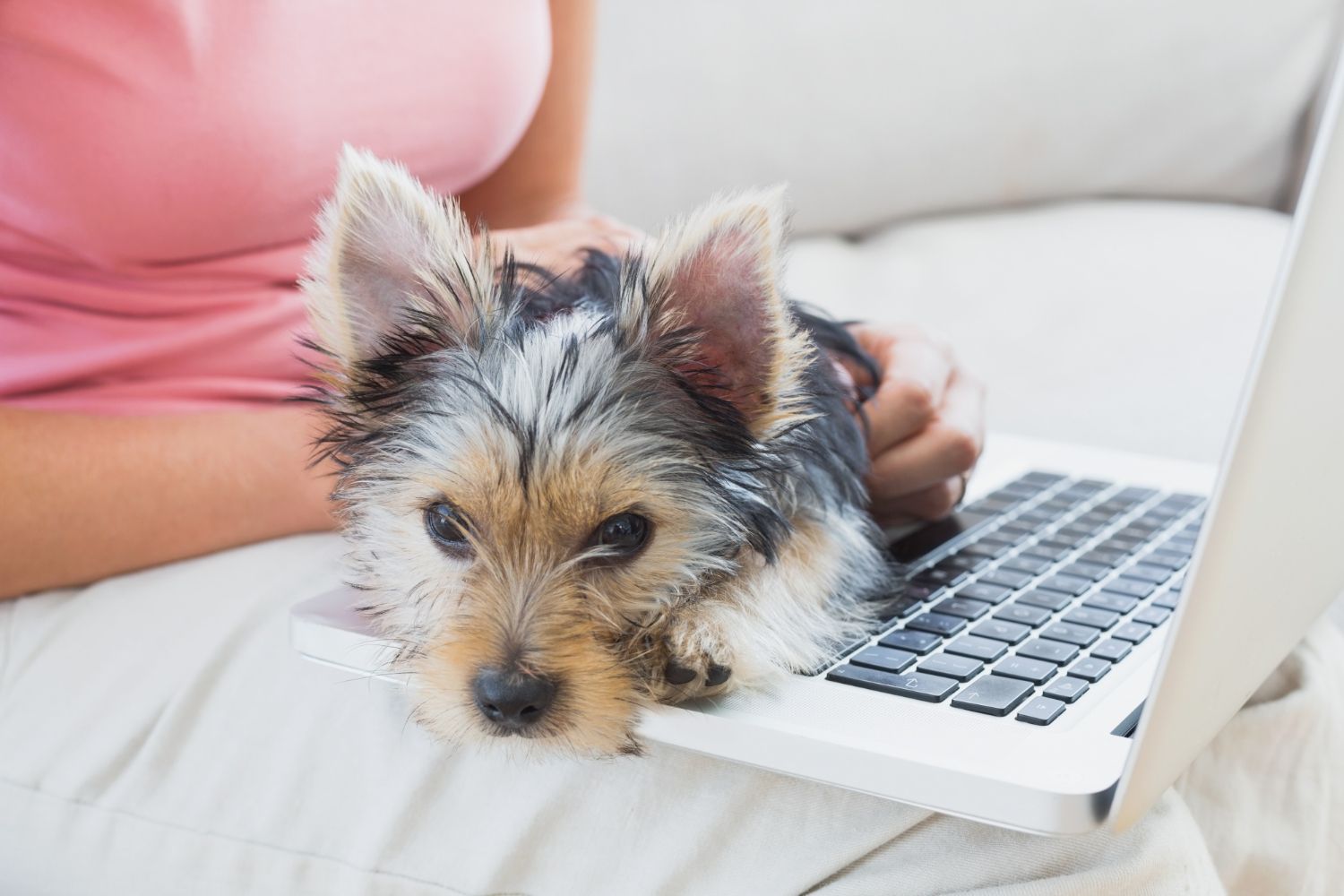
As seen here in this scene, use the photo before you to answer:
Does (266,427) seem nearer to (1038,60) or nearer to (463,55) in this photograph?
(463,55)

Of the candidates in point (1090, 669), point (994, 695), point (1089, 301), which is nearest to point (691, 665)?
point (994, 695)

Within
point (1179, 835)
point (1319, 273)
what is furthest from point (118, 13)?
point (1179, 835)

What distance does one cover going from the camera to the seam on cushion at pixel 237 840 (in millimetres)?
1083

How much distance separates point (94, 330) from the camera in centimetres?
142

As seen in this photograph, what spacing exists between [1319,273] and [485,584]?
0.70 meters

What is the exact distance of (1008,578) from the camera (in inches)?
51.4

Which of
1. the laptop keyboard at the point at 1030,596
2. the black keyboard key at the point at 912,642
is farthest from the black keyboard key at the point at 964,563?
the black keyboard key at the point at 912,642

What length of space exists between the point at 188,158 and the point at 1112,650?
1103 mm

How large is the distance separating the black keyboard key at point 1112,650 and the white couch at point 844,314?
0.46 ft

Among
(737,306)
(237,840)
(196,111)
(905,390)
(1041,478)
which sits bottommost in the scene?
(237,840)

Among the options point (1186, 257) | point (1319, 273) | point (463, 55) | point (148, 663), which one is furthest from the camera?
point (1186, 257)

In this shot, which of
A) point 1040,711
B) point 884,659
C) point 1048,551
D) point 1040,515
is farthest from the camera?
point 1040,515

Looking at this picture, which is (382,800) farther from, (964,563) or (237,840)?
(964,563)

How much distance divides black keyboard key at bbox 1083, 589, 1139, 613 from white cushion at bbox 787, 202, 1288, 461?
0.99 metres
